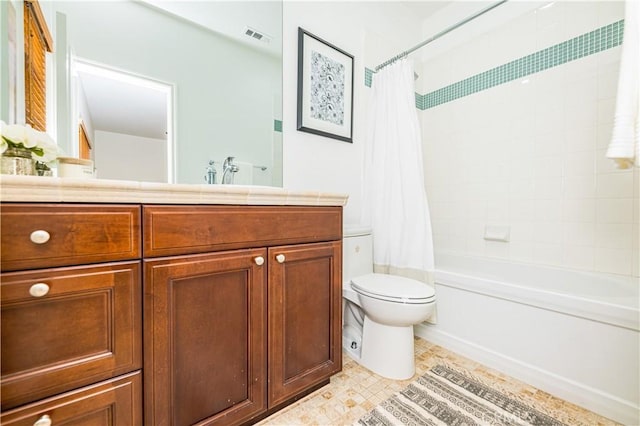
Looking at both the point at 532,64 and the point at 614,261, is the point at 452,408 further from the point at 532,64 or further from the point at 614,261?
the point at 532,64

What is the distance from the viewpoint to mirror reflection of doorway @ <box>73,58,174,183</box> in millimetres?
1159

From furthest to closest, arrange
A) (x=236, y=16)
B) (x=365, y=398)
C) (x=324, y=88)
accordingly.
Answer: (x=324, y=88) → (x=236, y=16) → (x=365, y=398)

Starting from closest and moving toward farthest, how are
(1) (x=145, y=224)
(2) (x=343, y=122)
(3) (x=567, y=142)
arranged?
(1) (x=145, y=224) → (3) (x=567, y=142) → (2) (x=343, y=122)

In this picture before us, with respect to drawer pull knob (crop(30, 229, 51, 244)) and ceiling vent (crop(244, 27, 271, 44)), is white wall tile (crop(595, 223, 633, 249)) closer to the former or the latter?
ceiling vent (crop(244, 27, 271, 44))

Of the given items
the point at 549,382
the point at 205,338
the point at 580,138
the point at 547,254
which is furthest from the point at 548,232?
the point at 205,338

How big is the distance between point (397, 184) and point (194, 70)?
4.38ft

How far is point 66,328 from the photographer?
683 millimetres

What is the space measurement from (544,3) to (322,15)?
1.49 metres

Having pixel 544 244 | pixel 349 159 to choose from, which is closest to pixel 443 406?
pixel 544 244

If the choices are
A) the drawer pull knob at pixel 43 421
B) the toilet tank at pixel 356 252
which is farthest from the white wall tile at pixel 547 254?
the drawer pull knob at pixel 43 421

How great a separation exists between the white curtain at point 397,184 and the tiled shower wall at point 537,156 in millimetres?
748

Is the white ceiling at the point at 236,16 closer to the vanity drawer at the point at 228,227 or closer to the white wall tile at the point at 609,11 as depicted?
the vanity drawer at the point at 228,227

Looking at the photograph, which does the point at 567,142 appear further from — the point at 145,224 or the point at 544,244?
the point at 145,224

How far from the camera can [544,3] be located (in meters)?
1.84
